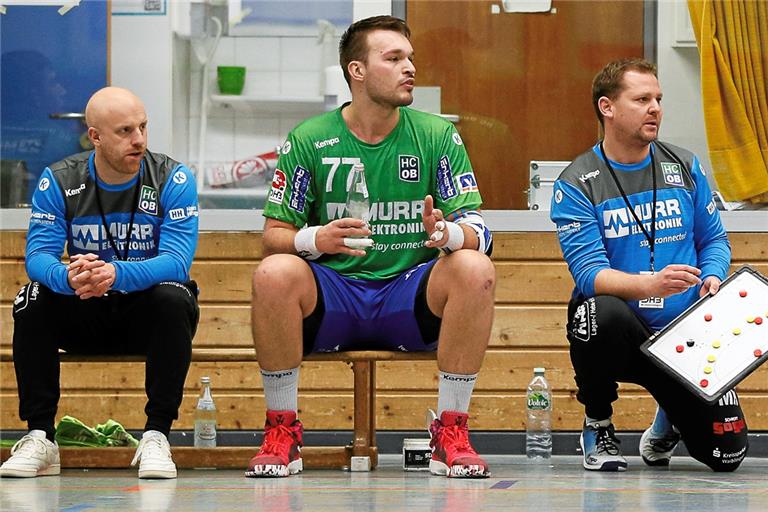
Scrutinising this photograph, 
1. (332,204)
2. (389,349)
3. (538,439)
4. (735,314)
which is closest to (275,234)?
(332,204)

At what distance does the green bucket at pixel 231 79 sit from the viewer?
5805mm

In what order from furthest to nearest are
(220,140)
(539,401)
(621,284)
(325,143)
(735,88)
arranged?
1. (220,140)
2. (735,88)
3. (539,401)
4. (325,143)
5. (621,284)

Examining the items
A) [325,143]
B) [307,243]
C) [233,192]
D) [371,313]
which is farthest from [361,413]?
[233,192]

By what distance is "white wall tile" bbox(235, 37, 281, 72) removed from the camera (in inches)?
229

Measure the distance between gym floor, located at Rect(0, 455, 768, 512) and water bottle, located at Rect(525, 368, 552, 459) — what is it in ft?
3.51

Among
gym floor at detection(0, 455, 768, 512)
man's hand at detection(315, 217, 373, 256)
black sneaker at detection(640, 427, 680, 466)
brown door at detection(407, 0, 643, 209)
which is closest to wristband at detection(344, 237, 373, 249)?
man's hand at detection(315, 217, 373, 256)

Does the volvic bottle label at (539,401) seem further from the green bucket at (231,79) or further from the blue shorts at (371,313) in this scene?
the green bucket at (231,79)

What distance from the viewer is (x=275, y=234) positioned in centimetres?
380

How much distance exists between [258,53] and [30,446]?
2599 mm

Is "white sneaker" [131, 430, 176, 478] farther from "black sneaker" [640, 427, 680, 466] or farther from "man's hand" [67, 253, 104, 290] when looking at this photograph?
"black sneaker" [640, 427, 680, 466]

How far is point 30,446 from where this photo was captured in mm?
3689

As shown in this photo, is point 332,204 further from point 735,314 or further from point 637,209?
Answer: point 735,314

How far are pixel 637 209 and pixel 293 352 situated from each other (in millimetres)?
1121

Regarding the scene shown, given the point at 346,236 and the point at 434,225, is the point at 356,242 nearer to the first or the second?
the point at 346,236
